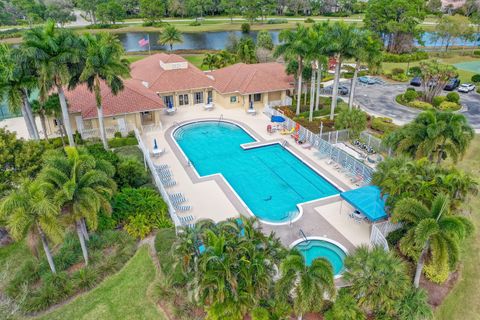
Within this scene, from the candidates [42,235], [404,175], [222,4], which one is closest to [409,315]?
[404,175]

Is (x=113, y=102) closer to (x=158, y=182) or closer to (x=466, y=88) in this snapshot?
(x=158, y=182)

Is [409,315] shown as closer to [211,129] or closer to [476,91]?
[211,129]

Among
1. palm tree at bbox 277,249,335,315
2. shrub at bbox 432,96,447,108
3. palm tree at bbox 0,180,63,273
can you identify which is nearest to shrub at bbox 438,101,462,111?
shrub at bbox 432,96,447,108

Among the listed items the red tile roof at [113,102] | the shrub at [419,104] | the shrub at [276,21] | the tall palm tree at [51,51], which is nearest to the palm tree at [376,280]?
the tall palm tree at [51,51]

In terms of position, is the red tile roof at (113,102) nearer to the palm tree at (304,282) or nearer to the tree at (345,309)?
the palm tree at (304,282)

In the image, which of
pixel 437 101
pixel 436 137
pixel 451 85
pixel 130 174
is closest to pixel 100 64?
pixel 130 174

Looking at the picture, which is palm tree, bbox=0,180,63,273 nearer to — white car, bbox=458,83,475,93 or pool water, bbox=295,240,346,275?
pool water, bbox=295,240,346,275
